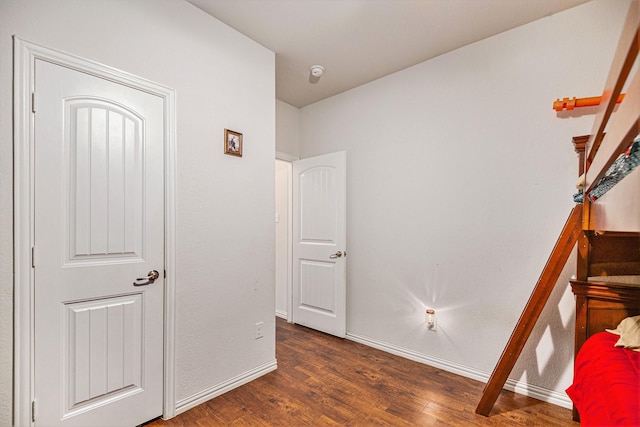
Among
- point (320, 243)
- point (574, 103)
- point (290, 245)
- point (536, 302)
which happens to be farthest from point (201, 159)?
point (574, 103)

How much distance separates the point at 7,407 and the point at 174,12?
7.68 ft

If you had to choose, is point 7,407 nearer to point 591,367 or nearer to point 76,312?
point 76,312

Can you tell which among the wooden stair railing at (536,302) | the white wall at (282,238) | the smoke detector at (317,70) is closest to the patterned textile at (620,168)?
the wooden stair railing at (536,302)

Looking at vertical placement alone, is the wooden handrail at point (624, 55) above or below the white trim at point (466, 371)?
above

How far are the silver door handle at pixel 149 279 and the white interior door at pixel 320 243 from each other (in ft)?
5.99

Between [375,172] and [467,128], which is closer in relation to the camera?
[467,128]

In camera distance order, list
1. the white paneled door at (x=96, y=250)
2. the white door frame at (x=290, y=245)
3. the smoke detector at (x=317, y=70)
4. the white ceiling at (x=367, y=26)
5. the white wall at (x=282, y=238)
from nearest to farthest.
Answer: the white paneled door at (x=96, y=250)
the white ceiling at (x=367, y=26)
the smoke detector at (x=317, y=70)
the white door frame at (x=290, y=245)
the white wall at (x=282, y=238)

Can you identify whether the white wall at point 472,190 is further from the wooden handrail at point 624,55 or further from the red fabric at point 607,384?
the wooden handrail at point 624,55

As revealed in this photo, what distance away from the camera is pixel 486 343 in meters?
2.45

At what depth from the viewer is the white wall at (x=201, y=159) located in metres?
1.49

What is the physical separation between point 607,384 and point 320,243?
258 centimetres

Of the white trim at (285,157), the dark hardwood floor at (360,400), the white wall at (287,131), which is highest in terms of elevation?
the white wall at (287,131)

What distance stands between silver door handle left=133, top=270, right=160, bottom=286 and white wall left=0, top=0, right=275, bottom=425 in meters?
0.14

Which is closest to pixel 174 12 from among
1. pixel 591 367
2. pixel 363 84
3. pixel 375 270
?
pixel 363 84
